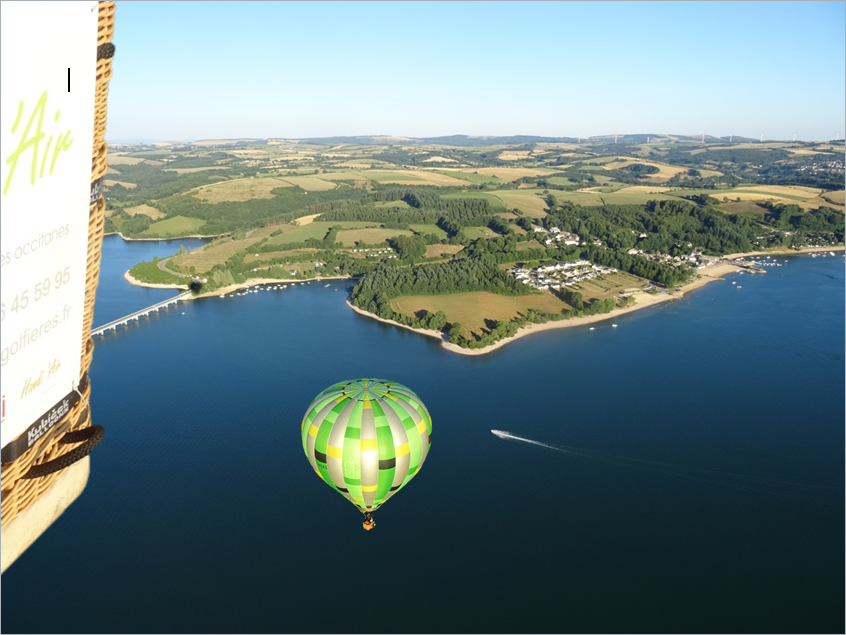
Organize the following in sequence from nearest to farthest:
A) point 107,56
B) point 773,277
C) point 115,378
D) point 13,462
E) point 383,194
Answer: point 13,462 → point 107,56 → point 115,378 → point 773,277 → point 383,194

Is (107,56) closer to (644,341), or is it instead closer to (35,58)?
(35,58)

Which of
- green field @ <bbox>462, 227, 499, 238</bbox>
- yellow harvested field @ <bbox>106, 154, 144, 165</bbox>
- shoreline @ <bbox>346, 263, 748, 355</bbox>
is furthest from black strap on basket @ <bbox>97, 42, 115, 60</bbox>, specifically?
yellow harvested field @ <bbox>106, 154, 144, 165</bbox>

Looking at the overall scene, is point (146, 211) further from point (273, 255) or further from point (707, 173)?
point (707, 173)

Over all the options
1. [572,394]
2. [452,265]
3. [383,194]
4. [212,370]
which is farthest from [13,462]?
[383,194]

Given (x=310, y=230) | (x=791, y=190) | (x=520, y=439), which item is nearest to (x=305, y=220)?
(x=310, y=230)

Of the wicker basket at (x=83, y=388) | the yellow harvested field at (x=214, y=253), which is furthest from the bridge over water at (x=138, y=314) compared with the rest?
the wicker basket at (x=83, y=388)

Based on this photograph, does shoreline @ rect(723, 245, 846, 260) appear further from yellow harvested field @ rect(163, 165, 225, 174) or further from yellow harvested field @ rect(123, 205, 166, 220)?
yellow harvested field @ rect(163, 165, 225, 174)
